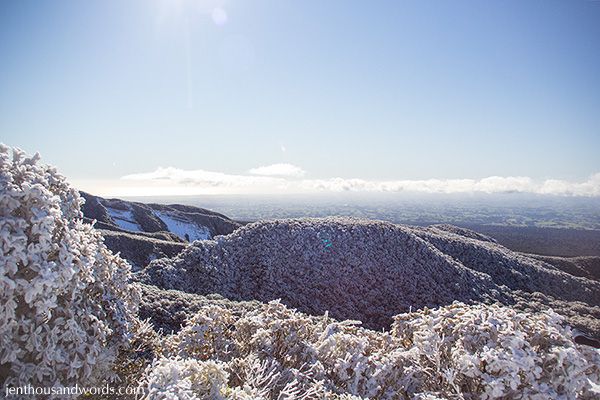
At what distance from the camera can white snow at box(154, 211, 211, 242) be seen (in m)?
69.6

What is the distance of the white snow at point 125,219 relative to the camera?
209 feet

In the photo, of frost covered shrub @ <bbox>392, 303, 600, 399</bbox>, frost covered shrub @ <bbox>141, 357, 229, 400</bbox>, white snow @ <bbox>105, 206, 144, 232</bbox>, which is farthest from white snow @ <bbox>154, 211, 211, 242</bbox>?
frost covered shrub @ <bbox>141, 357, 229, 400</bbox>

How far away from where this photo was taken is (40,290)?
12.3ft

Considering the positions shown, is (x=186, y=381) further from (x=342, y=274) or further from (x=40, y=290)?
(x=342, y=274)

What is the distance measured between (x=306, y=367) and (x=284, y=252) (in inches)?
656

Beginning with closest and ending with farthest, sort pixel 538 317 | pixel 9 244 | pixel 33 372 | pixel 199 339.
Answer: pixel 9 244
pixel 33 372
pixel 538 317
pixel 199 339

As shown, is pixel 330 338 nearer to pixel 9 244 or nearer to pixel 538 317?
pixel 538 317

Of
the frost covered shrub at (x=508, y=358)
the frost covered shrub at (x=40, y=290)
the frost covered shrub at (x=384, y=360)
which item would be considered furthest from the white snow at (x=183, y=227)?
the frost covered shrub at (x=508, y=358)

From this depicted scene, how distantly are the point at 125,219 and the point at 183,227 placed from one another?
11.4 metres

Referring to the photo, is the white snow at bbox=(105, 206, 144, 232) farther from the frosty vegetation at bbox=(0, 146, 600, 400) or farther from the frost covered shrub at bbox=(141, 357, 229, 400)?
the frost covered shrub at bbox=(141, 357, 229, 400)

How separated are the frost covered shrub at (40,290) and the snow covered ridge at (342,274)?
1466cm

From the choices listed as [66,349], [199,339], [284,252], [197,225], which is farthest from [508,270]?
[197,225]

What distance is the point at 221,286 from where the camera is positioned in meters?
19.8

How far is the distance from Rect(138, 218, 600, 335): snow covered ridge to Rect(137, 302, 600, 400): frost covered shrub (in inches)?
478
